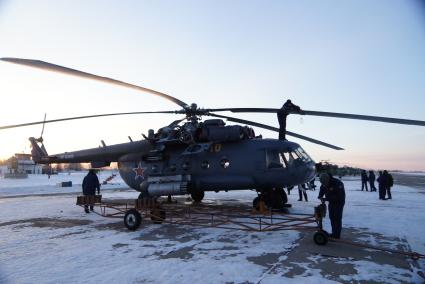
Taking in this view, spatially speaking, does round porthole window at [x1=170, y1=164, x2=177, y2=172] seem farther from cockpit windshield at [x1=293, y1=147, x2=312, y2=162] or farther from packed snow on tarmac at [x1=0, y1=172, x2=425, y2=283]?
cockpit windshield at [x1=293, y1=147, x2=312, y2=162]

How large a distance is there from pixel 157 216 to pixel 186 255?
391 cm

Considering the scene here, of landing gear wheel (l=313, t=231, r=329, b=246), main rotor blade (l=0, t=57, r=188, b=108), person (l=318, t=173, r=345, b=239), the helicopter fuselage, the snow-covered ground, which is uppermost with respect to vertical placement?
main rotor blade (l=0, t=57, r=188, b=108)

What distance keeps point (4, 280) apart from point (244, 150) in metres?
7.85

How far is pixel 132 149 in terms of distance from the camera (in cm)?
1317

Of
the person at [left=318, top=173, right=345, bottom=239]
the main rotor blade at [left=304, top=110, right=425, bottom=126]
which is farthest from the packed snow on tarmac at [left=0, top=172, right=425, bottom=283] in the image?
the main rotor blade at [left=304, top=110, right=425, bottom=126]

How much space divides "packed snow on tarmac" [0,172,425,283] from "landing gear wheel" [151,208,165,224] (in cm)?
24

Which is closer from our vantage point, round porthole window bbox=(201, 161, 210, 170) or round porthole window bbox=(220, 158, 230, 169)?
round porthole window bbox=(220, 158, 230, 169)

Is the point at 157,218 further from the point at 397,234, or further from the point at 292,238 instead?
the point at 397,234

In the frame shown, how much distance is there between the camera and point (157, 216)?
1073 centimetres

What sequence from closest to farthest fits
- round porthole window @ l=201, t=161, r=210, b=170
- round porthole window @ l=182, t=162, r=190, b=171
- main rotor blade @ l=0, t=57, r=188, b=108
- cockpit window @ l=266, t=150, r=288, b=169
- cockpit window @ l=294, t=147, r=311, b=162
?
main rotor blade @ l=0, t=57, r=188, b=108 < cockpit window @ l=266, t=150, r=288, b=169 < cockpit window @ l=294, t=147, r=311, b=162 < round porthole window @ l=201, t=161, r=210, b=170 < round porthole window @ l=182, t=162, r=190, b=171

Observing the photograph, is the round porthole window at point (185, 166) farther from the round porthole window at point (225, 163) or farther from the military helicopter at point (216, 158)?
the round porthole window at point (225, 163)

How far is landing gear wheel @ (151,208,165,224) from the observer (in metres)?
10.6

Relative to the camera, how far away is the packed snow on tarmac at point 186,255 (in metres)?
5.65

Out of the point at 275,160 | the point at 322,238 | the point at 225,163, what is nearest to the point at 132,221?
the point at 225,163
